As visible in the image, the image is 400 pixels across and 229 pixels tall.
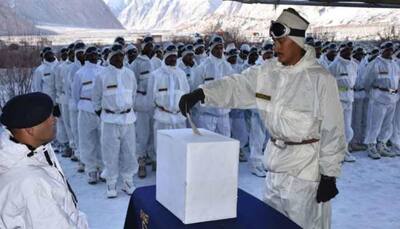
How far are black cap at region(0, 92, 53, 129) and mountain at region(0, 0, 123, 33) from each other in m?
77.9

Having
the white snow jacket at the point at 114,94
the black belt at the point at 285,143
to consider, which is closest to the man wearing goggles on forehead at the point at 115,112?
the white snow jacket at the point at 114,94

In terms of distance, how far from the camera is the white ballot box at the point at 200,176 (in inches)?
98.7

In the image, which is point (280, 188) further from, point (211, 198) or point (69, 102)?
point (69, 102)

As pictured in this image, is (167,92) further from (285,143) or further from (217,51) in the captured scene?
(285,143)

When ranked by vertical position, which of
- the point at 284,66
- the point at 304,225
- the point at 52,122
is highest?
the point at 284,66

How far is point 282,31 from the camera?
3.03m

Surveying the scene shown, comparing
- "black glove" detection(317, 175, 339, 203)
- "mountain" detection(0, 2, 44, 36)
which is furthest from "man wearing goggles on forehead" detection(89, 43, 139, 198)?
"mountain" detection(0, 2, 44, 36)

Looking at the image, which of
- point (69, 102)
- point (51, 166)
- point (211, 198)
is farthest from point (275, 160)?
point (69, 102)

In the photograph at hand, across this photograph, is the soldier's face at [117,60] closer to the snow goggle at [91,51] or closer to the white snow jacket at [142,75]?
the snow goggle at [91,51]

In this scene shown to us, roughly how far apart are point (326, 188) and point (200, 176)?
37.9 inches

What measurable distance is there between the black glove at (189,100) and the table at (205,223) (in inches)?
24.3

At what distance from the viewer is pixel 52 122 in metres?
2.36

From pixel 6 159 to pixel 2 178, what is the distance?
0.09m

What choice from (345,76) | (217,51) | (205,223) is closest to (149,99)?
(217,51)
